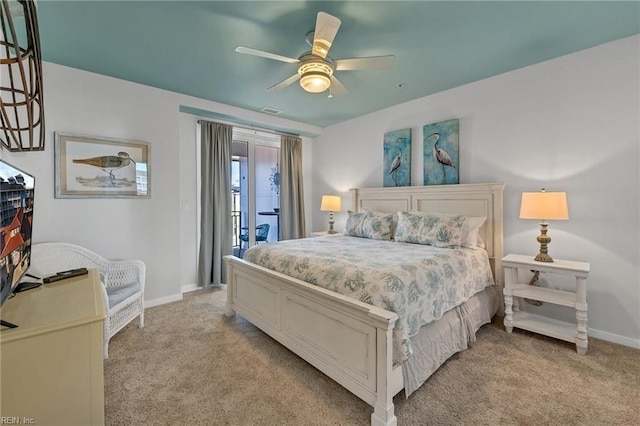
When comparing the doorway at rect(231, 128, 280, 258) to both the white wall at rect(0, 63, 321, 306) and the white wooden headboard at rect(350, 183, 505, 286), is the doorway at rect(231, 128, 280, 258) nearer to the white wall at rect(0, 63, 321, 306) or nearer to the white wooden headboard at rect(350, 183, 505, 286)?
the white wall at rect(0, 63, 321, 306)

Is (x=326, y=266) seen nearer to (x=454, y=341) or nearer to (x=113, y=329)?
(x=454, y=341)

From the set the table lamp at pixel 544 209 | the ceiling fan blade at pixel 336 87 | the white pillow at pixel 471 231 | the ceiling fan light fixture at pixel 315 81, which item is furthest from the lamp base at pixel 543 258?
the ceiling fan light fixture at pixel 315 81

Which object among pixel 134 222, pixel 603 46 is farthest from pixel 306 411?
pixel 603 46

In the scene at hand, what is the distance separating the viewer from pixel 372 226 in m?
3.73

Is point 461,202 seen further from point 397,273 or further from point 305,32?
point 305,32

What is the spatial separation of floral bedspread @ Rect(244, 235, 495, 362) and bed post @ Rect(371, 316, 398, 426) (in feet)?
0.35

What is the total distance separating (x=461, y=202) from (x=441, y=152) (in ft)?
2.32

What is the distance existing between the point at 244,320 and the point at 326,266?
1.43 m

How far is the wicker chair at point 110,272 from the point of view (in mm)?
2480

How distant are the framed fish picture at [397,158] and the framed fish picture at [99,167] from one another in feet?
10.4

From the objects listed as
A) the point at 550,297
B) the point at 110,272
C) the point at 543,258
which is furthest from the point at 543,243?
the point at 110,272

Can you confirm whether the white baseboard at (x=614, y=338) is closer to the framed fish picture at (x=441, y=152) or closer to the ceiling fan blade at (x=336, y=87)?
the framed fish picture at (x=441, y=152)

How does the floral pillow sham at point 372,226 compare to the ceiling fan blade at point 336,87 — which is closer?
the ceiling fan blade at point 336,87

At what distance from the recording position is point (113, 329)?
2.46 meters
